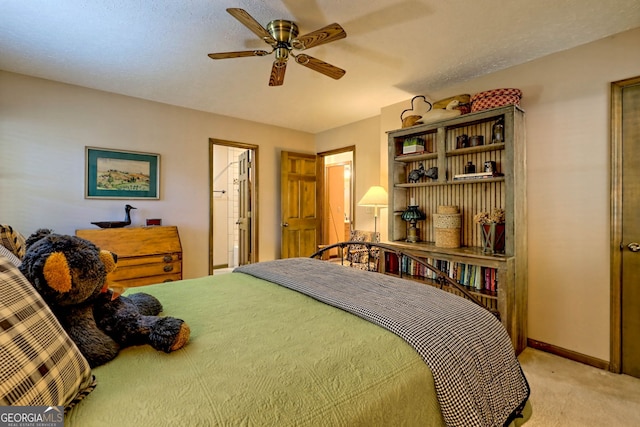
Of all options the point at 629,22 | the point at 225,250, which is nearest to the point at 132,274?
the point at 225,250

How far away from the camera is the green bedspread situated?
2.22 ft

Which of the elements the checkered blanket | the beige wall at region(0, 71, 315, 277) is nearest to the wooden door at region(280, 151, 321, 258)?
the beige wall at region(0, 71, 315, 277)

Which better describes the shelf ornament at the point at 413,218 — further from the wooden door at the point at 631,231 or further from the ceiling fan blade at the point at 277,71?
the ceiling fan blade at the point at 277,71

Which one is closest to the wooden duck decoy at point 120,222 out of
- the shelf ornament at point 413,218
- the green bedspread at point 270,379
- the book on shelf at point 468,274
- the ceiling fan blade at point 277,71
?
the ceiling fan blade at point 277,71

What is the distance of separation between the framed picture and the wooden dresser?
0.54m

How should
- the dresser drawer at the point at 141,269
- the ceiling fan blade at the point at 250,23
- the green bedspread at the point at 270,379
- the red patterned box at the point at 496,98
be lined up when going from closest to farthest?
the green bedspread at the point at 270,379 < the ceiling fan blade at the point at 250,23 < the red patterned box at the point at 496,98 < the dresser drawer at the point at 141,269

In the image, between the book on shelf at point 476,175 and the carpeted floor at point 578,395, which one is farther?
the book on shelf at point 476,175

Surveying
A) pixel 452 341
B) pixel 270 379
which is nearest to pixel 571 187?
pixel 452 341

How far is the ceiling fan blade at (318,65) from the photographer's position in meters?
2.12

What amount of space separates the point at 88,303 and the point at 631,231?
326 centimetres

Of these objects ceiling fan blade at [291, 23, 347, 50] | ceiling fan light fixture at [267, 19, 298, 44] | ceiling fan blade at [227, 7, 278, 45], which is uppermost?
ceiling fan light fixture at [267, 19, 298, 44]

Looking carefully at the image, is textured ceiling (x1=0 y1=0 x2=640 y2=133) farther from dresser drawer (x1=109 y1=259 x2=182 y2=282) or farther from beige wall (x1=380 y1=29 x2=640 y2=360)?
dresser drawer (x1=109 y1=259 x2=182 y2=282)

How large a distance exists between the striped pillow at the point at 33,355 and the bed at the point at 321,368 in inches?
2.7

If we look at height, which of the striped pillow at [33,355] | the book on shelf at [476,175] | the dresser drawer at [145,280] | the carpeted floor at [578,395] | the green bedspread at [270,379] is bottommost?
the carpeted floor at [578,395]
